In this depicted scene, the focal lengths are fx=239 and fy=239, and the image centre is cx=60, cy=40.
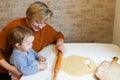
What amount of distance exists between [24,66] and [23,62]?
0.08 ft

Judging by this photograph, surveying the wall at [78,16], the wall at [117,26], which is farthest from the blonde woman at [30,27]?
the wall at [117,26]

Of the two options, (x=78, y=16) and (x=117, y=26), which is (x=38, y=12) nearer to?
(x=78, y=16)

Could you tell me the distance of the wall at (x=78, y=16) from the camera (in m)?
1.89

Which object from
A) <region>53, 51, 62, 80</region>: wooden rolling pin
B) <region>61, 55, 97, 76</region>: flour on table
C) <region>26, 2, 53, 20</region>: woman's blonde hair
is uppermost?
<region>26, 2, 53, 20</region>: woman's blonde hair

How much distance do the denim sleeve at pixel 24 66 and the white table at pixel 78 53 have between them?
26mm

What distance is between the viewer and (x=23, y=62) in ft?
4.43

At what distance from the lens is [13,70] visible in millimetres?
1392

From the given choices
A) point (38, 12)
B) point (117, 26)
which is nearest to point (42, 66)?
point (38, 12)

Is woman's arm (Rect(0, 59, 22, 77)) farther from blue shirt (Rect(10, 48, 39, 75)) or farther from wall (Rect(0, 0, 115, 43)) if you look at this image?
wall (Rect(0, 0, 115, 43))

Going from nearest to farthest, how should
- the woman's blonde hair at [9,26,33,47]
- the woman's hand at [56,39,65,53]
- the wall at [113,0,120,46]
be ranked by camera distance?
1. the woman's blonde hair at [9,26,33,47]
2. the woman's hand at [56,39,65,53]
3. the wall at [113,0,120,46]

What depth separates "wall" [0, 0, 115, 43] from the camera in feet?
6.20

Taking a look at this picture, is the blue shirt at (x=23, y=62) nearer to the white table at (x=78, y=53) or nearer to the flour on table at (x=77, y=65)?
the white table at (x=78, y=53)

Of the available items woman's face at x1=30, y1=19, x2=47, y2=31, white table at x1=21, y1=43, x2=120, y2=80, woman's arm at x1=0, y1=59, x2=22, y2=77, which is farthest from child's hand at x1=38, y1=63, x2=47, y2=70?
woman's face at x1=30, y1=19, x2=47, y2=31

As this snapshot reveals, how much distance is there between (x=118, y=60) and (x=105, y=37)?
0.54 metres
